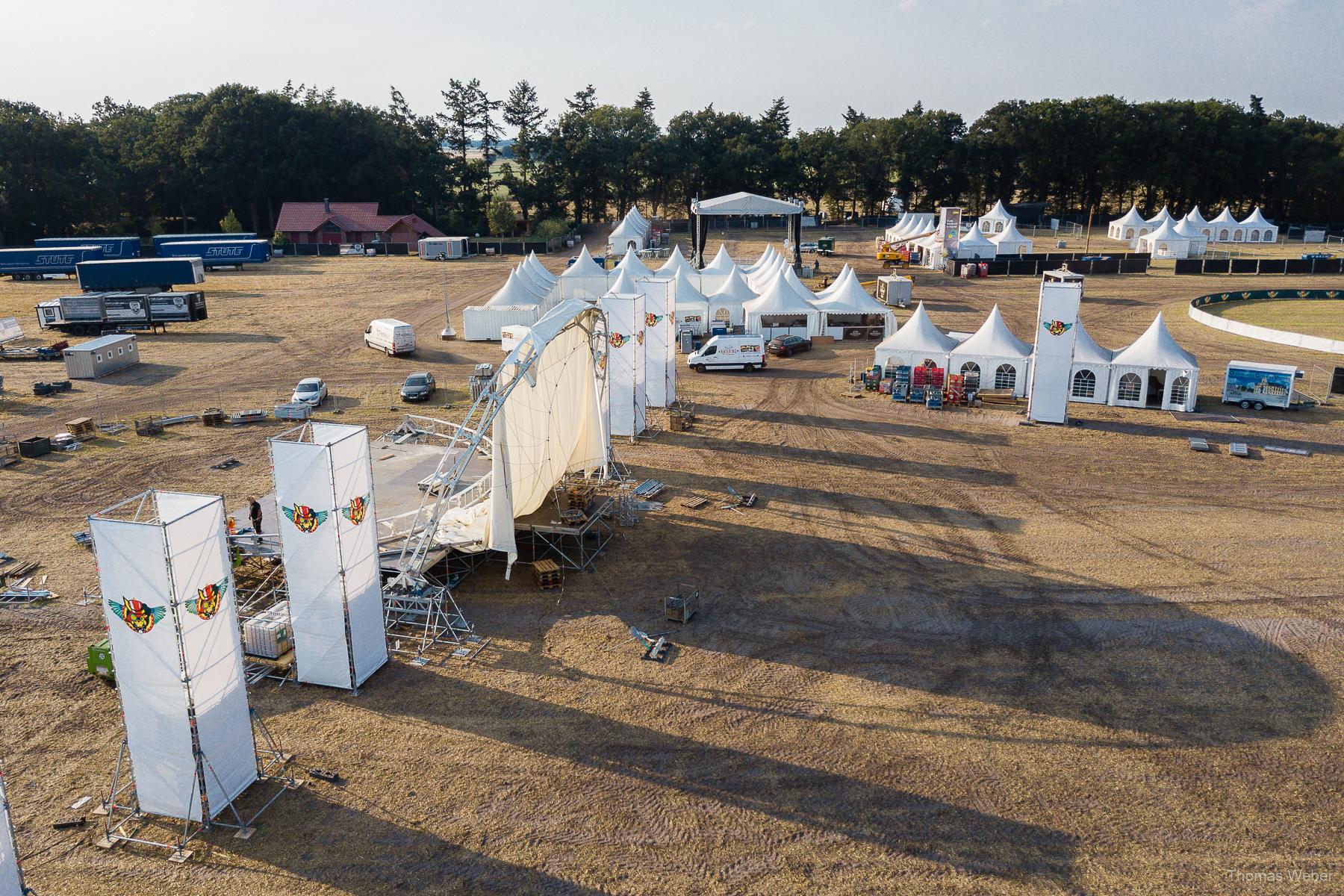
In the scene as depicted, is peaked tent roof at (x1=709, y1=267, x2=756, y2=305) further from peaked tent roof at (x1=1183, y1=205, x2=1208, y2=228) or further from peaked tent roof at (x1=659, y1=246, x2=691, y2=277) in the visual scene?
peaked tent roof at (x1=1183, y1=205, x2=1208, y2=228)

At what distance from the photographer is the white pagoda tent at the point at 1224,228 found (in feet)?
294

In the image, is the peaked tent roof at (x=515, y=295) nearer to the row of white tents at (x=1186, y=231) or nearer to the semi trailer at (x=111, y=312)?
the semi trailer at (x=111, y=312)

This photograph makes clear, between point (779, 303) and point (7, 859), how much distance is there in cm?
4276

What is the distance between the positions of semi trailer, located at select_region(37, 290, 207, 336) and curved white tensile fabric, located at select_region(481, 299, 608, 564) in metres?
39.6

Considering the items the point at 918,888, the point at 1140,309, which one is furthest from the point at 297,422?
the point at 1140,309

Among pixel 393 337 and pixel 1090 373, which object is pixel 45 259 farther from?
pixel 1090 373

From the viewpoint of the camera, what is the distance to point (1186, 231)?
274 feet

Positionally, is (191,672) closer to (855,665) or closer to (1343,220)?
(855,665)

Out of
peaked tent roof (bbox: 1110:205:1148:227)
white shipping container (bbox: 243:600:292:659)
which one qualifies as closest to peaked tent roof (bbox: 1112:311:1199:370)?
white shipping container (bbox: 243:600:292:659)

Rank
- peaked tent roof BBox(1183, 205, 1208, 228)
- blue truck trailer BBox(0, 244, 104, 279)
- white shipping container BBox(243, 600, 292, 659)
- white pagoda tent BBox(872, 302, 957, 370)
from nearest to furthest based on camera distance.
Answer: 1. white shipping container BBox(243, 600, 292, 659)
2. white pagoda tent BBox(872, 302, 957, 370)
3. blue truck trailer BBox(0, 244, 104, 279)
4. peaked tent roof BBox(1183, 205, 1208, 228)

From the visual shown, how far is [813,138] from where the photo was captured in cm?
11506

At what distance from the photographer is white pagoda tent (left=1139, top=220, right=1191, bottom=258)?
265ft

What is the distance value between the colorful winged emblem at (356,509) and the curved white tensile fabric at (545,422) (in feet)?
12.8

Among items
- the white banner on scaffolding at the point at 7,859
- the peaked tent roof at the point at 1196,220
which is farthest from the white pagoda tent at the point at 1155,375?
the peaked tent roof at the point at 1196,220
